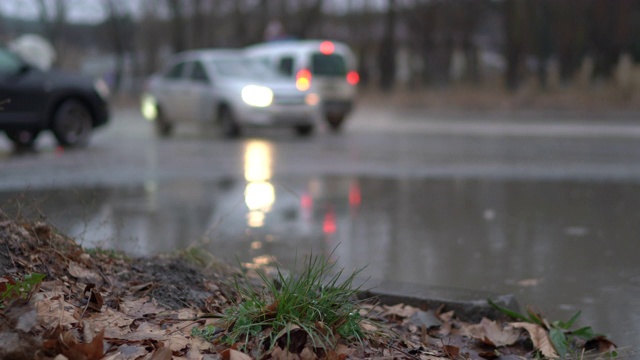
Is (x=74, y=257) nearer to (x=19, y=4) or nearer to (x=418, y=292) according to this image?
(x=418, y=292)

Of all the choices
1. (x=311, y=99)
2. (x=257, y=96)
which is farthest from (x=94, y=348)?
(x=311, y=99)

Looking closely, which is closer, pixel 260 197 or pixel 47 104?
pixel 260 197

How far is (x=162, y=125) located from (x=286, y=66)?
117 inches

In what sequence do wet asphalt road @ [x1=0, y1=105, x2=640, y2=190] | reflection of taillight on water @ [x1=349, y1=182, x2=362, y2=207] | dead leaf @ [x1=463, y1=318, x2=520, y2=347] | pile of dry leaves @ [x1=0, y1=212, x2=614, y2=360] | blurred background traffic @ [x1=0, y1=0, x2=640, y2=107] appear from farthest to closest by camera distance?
1. blurred background traffic @ [x1=0, y1=0, x2=640, y2=107]
2. wet asphalt road @ [x1=0, y1=105, x2=640, y2=190]
3. reflection of taillight on water @ [x1=349, y1=182, x2=362, y2=207]
4. dead leaf @ [x1=463, y1=318, x2=520, y2=347]
5. pile of dry leaves @ [x1=0, y1=212, x2=614, y2=360]

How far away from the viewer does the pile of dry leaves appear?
351 cm

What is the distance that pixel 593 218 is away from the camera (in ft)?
28.1

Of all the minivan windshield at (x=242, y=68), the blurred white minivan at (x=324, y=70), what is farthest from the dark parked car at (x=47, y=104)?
the blurred white minivan at (x=324, y=70)

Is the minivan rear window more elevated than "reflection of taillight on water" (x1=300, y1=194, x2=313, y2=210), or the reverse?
the minivan rear window

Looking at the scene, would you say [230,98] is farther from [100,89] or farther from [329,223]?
[329,223]

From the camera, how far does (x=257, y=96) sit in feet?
61.0

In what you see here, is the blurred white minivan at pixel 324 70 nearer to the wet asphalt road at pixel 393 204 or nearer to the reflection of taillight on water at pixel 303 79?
the reflection of taillight on water at pixel 303 79

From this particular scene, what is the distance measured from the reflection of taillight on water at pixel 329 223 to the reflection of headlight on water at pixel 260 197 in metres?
0.62

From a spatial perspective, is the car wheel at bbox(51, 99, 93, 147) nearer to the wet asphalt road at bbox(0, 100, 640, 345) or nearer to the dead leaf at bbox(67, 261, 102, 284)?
the wet asphalt road at bbox(0, 100, 640, 345)

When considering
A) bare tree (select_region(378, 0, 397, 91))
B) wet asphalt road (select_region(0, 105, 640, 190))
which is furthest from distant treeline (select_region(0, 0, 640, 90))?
wet asphalt road (select_region(0, 105, 640, 190))
